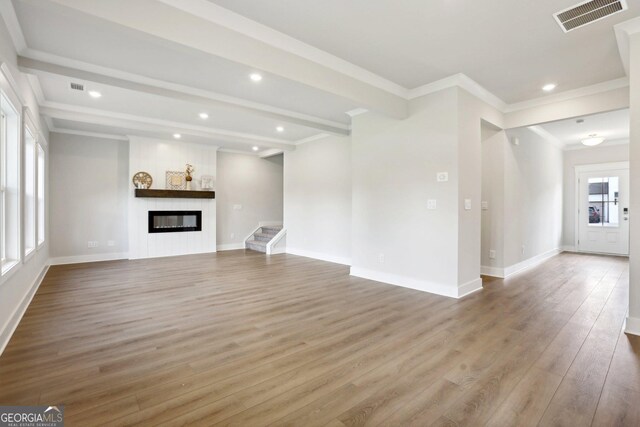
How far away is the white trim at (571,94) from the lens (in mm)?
3924

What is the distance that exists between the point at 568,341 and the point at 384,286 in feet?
7.13

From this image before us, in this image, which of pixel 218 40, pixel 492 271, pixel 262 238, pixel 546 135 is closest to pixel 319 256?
pixel 262 238

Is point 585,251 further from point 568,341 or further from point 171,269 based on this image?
point 171,269

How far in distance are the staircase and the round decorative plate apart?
9.62 feet

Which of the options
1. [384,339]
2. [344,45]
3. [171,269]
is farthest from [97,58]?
[384,339]

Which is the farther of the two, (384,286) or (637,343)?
(384,286)

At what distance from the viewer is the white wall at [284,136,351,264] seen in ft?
21.2

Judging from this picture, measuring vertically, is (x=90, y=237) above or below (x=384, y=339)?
above

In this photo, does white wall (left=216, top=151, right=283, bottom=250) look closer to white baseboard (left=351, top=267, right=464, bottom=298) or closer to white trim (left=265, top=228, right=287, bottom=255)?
white trim (left=265, top=228, right=287, bottom=255)

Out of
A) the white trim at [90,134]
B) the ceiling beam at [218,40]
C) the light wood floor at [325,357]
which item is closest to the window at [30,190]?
the light wood floor at [325,357]

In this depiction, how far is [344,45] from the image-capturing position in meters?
3.18

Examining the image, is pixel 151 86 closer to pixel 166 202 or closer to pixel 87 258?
pixel 166 202

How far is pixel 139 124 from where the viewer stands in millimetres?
5633

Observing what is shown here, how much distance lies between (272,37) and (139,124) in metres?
3.97
